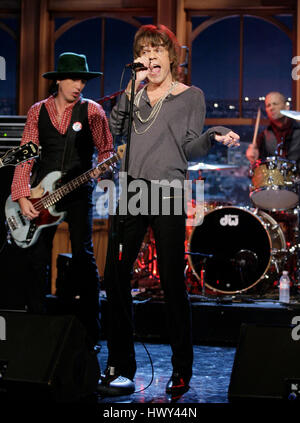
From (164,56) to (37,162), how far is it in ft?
4.84

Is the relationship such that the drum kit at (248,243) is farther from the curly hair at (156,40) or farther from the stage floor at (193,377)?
the curly hair at (156,40)

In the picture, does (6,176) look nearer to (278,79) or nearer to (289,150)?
(289,150)

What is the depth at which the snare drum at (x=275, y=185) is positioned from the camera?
6074 millimetres

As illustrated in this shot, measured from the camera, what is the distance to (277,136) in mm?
6586

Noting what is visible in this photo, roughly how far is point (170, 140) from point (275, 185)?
295 cm

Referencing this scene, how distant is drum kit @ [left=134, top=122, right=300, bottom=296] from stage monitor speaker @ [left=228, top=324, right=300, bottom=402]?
2.91 m

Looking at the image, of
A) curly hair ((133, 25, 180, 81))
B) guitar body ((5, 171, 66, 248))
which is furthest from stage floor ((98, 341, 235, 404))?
curly hair ((133, 25, 180, 81))

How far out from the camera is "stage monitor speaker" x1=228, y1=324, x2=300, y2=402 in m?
2.52

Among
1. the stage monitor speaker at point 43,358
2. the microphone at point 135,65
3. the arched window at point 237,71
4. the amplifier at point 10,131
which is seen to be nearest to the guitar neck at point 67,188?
the microphone at point 135,65

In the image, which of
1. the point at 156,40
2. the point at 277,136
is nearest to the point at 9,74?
the point at 277,136

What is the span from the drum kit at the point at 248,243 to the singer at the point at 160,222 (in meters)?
2.36

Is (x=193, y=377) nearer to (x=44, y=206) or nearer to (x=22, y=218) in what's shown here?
(x=44, y=206)

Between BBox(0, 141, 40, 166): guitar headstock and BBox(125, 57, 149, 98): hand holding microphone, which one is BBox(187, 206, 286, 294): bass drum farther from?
BBox(125, 57, 149, 98): hand holding microphone
